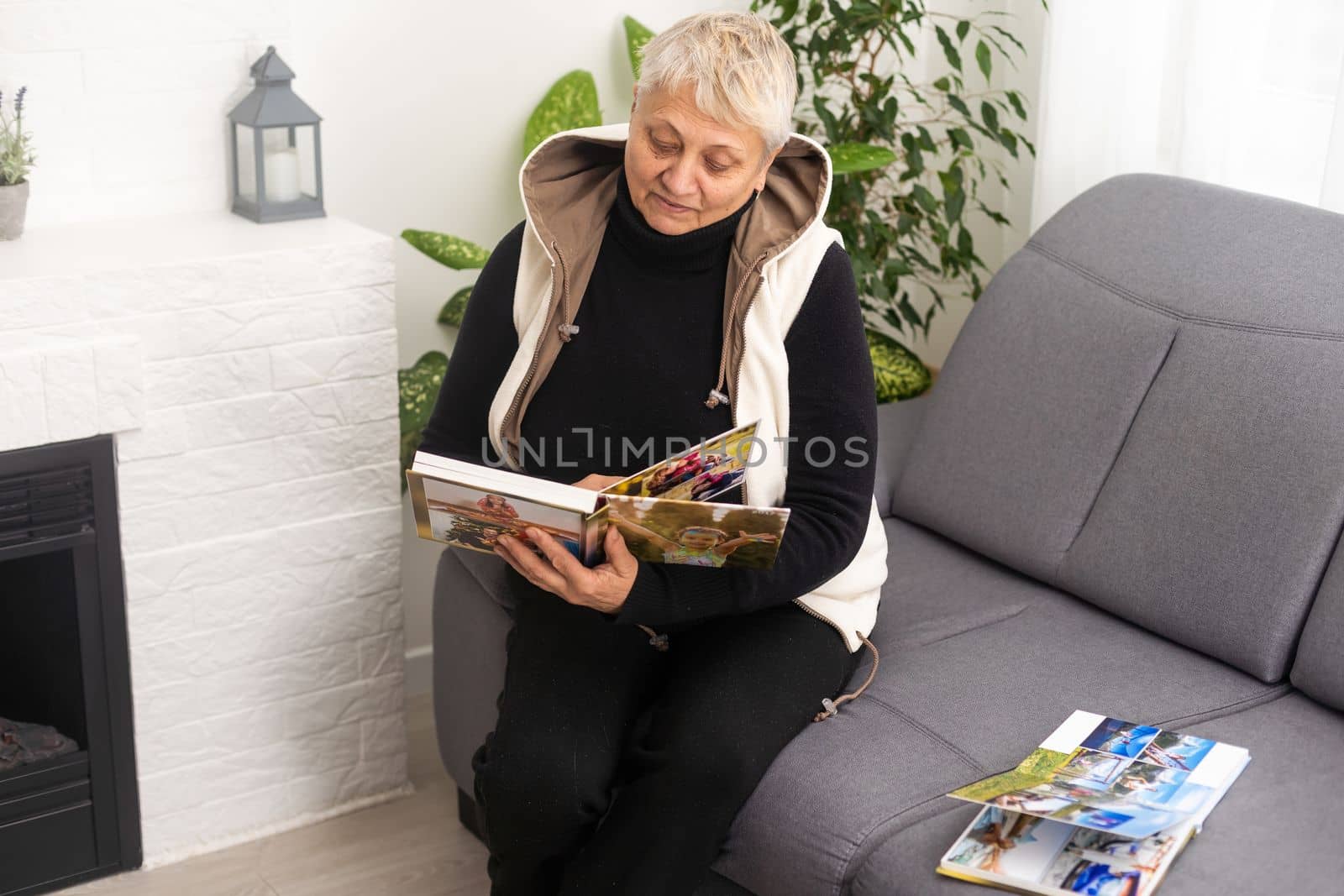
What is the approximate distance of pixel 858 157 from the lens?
2.35 m

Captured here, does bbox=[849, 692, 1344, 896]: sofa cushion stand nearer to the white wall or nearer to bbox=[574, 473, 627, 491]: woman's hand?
bbox=[574, 473, 627, 491]: woman's hand

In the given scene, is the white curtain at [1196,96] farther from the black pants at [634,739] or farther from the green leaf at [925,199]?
the black pants at [634,739]

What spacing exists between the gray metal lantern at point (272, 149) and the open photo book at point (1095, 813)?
1.30m

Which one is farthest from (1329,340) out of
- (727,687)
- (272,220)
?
(272,220)

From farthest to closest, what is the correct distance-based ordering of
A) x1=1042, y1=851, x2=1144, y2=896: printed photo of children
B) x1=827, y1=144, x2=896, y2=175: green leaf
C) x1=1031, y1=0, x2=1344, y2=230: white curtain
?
x1=827, y1=144, x2=896, y2=175: green leaf
x1=1031, y1=0, x2=1344, y2=230: white curtain
x1=1042, y1=851, x2=1144, y2=896: printed photo of children

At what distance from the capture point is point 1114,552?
2.02 m

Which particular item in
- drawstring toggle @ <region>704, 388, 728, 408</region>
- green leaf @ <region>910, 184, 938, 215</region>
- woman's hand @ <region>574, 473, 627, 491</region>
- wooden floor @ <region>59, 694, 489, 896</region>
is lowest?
wooden floor @ <region>59, 694, 489, 896</region>

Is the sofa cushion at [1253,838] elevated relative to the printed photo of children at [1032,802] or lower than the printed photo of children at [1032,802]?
lower

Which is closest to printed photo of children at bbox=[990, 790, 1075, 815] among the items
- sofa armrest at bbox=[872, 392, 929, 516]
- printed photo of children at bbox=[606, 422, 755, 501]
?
printed photo of children at bbox=[606, 422, 755, 501]

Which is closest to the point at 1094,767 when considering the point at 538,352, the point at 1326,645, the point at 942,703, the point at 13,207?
the point at 942,703

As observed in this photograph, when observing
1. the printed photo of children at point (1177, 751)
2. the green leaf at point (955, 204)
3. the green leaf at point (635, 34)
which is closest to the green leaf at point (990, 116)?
the green leaf at point (955, 204)

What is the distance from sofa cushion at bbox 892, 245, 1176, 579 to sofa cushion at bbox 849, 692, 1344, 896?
0.44 meters

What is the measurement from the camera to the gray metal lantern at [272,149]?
2.12m

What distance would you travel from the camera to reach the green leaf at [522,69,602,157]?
2.49 metres
